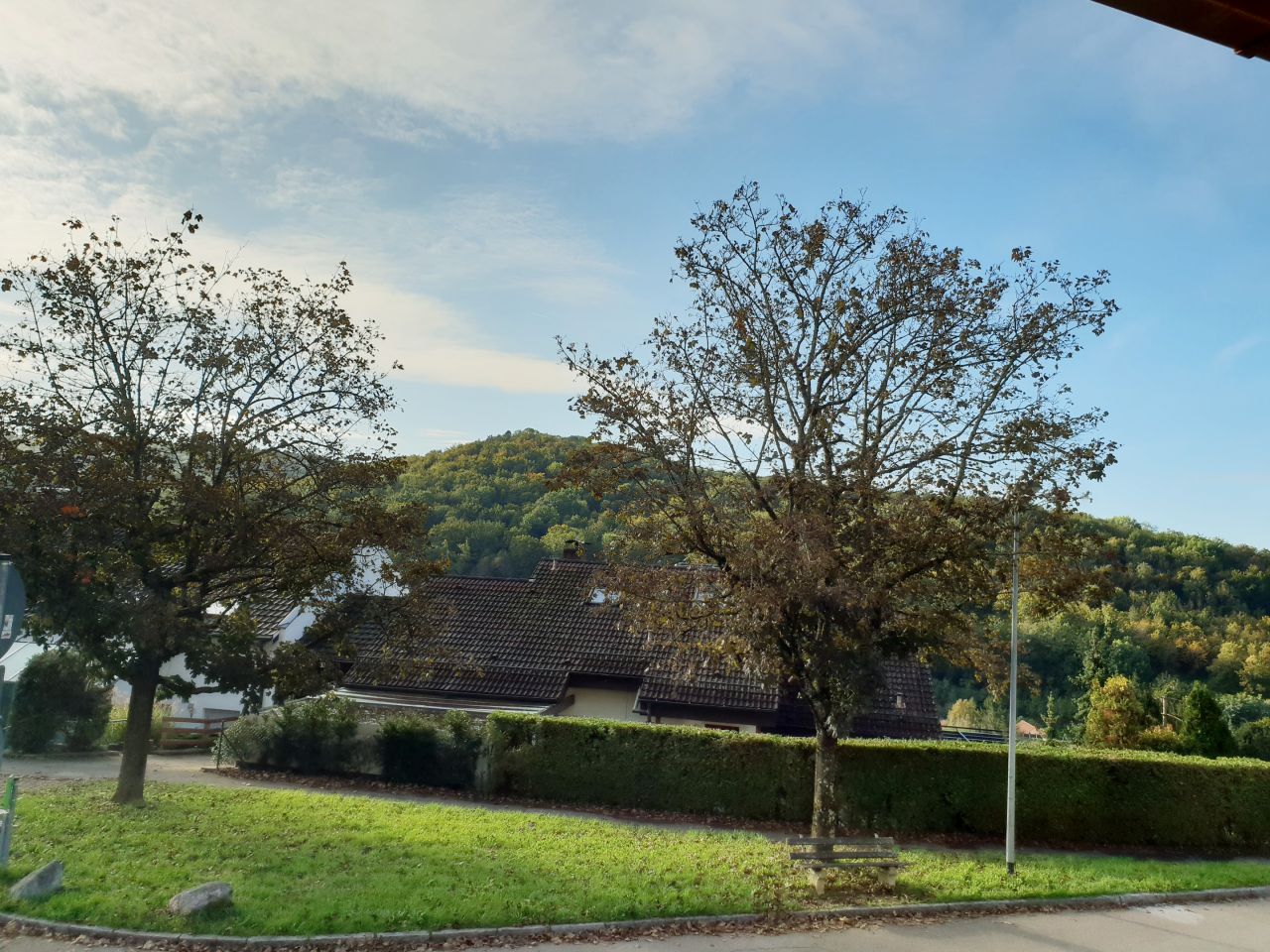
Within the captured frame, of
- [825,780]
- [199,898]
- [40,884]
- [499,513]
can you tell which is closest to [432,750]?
[825,780]

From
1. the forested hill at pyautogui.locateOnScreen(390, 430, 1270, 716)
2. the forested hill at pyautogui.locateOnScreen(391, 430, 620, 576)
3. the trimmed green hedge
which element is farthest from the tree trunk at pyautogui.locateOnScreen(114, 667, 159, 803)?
the forested hill at pyautogui.locateOnScreen(391, 430, 620, 576)

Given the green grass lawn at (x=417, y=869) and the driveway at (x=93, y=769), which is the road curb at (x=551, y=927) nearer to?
the green grass lawn at (x=417, y=869)

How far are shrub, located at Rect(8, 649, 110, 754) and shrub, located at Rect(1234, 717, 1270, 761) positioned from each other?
26.9 metres

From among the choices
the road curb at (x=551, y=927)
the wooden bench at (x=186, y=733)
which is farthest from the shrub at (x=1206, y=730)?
the wooden bench at (x=186, y=733)

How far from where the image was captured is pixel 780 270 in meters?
13.4

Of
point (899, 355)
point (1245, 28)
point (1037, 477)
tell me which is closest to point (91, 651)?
point (899, 355)

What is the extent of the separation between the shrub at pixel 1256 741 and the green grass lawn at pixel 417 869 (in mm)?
7487

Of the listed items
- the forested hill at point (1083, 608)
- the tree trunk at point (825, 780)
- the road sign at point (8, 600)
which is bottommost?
the tree trunk at point (825, 780)

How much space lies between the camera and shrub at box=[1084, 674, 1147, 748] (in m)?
21.3

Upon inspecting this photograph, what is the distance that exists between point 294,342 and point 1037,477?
11553 mm

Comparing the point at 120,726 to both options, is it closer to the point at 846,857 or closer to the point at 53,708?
the point at 53,708

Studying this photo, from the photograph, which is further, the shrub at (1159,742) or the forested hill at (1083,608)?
the forested hill at (1083,608)

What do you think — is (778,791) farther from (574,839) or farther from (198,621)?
(198,621)

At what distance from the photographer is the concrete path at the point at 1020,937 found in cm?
895
